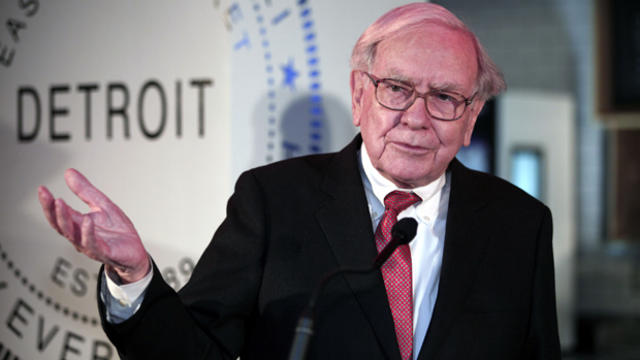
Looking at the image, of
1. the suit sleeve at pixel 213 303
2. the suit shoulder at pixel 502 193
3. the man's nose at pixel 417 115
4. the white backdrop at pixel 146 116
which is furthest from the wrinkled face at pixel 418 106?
the white backdrop at pixel 146 116

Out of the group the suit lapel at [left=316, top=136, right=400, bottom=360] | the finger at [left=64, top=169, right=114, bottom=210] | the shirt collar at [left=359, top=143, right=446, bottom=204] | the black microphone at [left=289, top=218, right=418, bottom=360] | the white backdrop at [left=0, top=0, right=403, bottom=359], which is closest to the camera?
the black microphone at [left=289, top=218, right=418, bottom=360]

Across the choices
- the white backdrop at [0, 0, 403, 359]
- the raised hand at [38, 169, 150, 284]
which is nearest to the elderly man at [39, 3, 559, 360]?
the raised hand at [38, 169, 150, 284]

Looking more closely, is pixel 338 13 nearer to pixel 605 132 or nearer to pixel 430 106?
pixel 430 106

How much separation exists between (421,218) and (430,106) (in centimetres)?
21

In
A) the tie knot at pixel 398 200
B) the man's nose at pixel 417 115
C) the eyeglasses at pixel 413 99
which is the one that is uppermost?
the eyeglasses at pixel 413 99

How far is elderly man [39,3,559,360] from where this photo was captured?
3.71 feet

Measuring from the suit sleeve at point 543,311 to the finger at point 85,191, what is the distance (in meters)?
0.77

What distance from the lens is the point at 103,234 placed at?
3.08 ft

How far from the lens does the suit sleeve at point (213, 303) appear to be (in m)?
1.01

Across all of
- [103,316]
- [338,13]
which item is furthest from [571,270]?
[103,316]

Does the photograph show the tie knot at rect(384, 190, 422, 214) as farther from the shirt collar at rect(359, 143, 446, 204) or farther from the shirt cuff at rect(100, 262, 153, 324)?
the shirt cuff at rect(100, 262, 153, 324)

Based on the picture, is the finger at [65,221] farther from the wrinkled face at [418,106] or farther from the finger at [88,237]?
the wrinkled face at [418,106]

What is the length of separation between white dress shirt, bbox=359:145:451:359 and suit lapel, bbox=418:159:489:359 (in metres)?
0.03

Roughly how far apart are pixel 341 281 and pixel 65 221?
484mm
